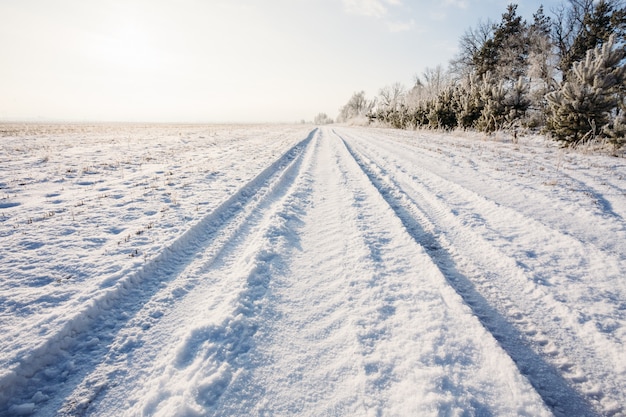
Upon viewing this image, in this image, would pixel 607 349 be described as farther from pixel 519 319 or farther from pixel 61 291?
pixel 61 291

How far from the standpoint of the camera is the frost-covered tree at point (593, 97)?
10.1 meters

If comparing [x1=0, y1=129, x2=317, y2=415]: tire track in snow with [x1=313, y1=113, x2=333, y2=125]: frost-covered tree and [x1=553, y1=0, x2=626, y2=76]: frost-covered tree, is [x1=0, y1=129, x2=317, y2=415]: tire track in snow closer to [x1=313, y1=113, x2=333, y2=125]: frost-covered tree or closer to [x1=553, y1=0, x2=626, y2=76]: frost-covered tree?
[x1=553, y1=0, x2=626, y2=76]: frost-covered tree

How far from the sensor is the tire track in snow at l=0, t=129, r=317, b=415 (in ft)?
6.11

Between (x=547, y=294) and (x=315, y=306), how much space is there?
221cm

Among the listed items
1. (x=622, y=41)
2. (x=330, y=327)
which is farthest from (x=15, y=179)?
(x=622, y=41)

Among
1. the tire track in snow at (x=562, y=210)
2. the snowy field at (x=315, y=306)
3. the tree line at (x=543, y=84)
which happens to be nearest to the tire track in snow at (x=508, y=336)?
the snowy field at (x=315, y=306)

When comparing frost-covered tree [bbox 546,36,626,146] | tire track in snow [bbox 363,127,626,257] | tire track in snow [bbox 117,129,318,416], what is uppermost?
frost-covered tree [bbox 546,36,626,146]

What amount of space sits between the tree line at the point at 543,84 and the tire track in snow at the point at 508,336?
10.3 metres

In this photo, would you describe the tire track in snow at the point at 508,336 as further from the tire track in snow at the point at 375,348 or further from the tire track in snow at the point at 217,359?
the tire track in snow at the point at 217,359

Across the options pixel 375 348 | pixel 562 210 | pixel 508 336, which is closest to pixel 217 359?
pixel 375 348

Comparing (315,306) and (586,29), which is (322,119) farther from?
(315,306)

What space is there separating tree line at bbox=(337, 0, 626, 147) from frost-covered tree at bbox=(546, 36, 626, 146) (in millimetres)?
25

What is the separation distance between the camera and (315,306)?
268cm

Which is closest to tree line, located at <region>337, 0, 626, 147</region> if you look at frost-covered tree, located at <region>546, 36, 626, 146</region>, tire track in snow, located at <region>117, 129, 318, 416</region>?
frost-covered tree, located at <region>546, 36, 626, 146</region>
